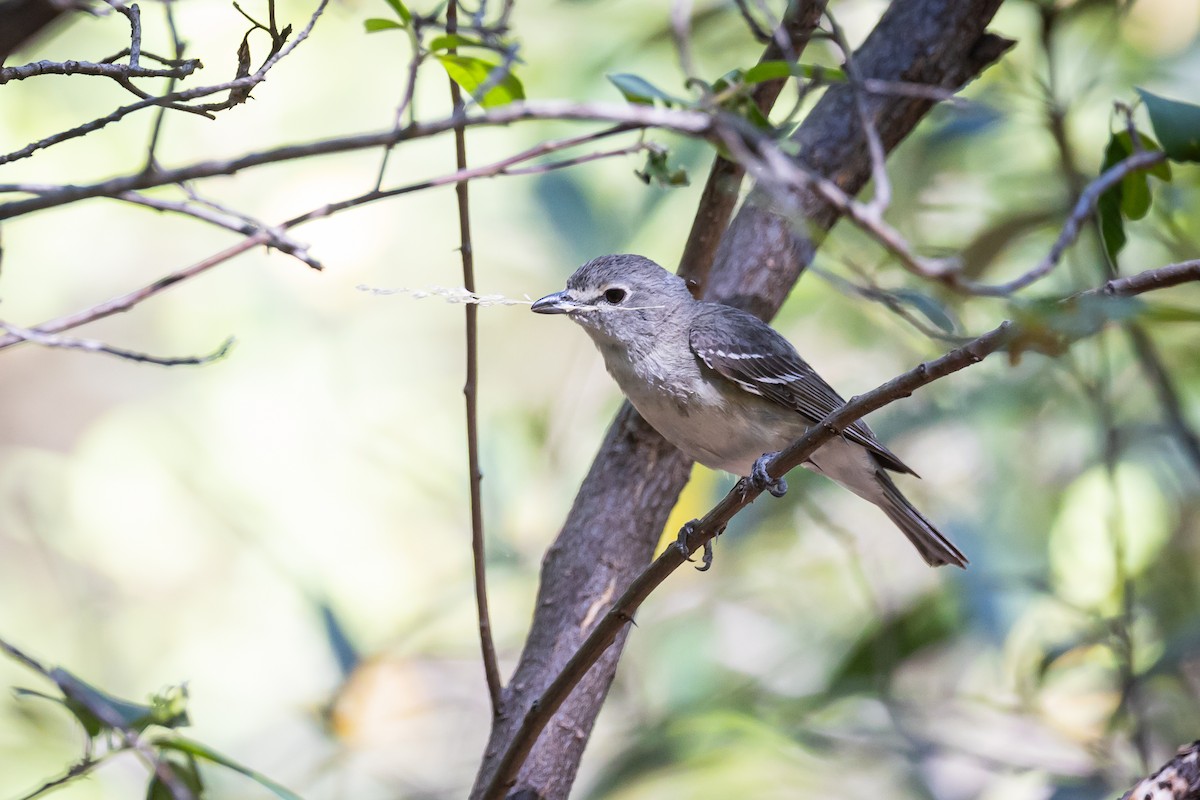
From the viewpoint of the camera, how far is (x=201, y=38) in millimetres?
5672

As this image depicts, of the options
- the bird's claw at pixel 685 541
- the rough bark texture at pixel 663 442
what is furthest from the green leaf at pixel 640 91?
the rough bark texture at pixel 663 442

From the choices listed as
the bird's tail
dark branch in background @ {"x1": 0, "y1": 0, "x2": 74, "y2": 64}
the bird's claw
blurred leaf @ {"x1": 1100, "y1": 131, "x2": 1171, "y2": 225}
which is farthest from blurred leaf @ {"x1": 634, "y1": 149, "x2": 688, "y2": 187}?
the bird's tail

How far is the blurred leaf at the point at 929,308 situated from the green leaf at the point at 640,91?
1.55 ft

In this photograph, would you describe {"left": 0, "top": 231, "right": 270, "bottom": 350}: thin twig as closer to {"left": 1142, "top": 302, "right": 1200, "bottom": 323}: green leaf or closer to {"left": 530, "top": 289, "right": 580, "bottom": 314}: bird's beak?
{"left": 1142, "top": 302, "right": 1200, "bottom": 323}: green leaf

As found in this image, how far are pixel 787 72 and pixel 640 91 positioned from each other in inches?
9.3

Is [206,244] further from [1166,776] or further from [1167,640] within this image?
[1166,776]

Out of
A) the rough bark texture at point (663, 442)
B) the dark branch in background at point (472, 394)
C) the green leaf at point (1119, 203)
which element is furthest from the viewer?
the rough bark texture at point (663, 442)

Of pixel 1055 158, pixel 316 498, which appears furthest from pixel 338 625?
pixel 1055 158

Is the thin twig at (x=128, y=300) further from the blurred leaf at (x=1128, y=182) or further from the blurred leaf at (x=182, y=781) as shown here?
the blurred leaf at (x=1128, y=182)

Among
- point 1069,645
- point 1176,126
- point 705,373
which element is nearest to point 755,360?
point 705,373

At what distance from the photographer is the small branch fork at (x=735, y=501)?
5.96ft

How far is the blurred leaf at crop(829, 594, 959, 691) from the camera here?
15.7 ft

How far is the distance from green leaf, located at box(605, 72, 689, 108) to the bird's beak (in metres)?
1.76

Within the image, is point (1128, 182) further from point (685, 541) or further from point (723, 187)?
point (723, 187)
